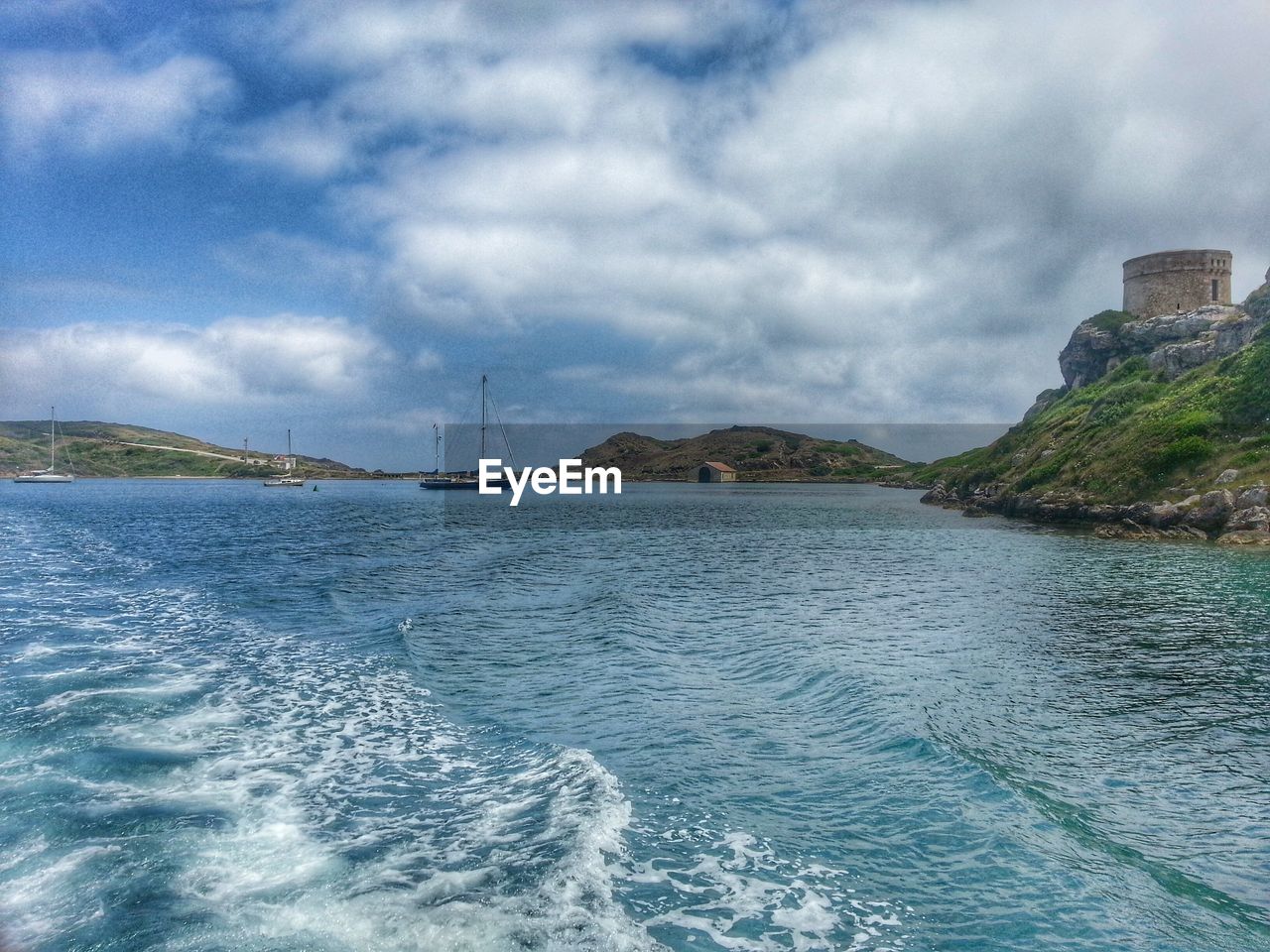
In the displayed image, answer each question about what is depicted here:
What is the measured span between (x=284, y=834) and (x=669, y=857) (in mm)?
5507

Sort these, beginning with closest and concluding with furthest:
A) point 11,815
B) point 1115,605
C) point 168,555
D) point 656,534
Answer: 1. point 11,815
2. point 1115,605
3. point 168,555
4. point 656,534

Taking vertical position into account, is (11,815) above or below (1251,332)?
below

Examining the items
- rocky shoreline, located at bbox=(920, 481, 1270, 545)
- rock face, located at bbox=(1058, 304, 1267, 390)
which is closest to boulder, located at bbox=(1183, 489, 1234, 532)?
rocky shoreline, located at bbox=(920, 481, 1270, 545)

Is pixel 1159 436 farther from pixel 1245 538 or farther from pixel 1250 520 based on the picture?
pixel 1245 538

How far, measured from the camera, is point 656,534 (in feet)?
222

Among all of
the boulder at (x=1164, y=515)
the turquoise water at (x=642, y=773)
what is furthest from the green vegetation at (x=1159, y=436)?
the turquoise water at (x=642, y=773)

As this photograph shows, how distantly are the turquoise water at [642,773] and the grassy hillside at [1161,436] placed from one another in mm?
32664

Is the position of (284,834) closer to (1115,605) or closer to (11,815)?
(11,815)

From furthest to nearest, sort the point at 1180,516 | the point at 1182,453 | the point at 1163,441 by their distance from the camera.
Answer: the point at 1163,441 < the point at 1182,453 < the point at 1180,516

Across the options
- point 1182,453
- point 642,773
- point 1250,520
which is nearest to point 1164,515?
point 1250,520

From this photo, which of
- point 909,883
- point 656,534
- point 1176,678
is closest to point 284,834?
point 909,883

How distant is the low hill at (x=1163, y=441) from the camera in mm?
50812

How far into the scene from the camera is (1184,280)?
347 ft

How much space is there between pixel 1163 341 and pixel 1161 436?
160ft
